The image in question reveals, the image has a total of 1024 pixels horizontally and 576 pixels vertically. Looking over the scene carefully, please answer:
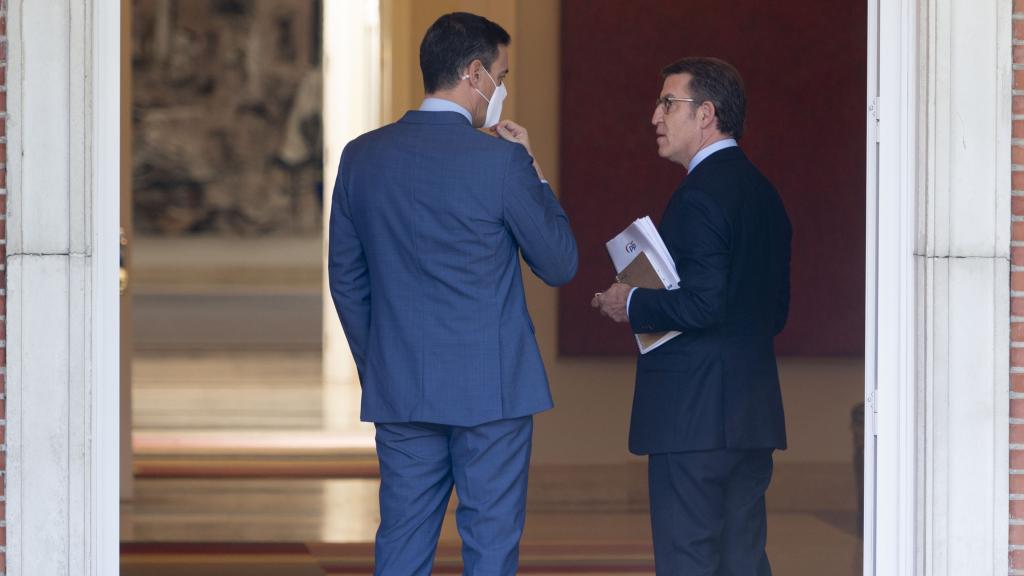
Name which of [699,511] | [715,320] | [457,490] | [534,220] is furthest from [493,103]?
[699,511]

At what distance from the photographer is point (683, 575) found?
388 centimetres

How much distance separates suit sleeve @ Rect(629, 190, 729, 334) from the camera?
3.83 m

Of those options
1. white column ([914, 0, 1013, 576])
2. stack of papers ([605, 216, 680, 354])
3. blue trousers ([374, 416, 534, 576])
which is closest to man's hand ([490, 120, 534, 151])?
stack of papers ([605, 216, 680, 354])

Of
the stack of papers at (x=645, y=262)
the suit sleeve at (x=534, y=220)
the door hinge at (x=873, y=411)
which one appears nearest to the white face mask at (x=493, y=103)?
the suit sleeve at (x=534, y=220)

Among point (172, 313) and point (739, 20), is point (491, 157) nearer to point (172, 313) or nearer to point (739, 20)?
point (739, 20)

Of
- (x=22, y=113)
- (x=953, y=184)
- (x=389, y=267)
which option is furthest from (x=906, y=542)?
(x=22, y=113)

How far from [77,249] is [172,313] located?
Answer: 16119 mm

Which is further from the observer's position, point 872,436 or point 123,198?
point 123,198

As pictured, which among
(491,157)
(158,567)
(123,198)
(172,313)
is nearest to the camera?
(491,157)

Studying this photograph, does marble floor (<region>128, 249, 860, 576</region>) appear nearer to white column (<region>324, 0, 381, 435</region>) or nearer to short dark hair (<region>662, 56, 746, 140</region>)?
white column (<region>324, 0, 381, 435</region>)

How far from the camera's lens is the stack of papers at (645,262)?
391cm

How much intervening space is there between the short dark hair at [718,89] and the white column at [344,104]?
734 cm

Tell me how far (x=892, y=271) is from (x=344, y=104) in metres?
9.07

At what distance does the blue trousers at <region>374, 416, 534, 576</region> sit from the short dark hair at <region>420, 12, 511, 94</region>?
78 centimetres
